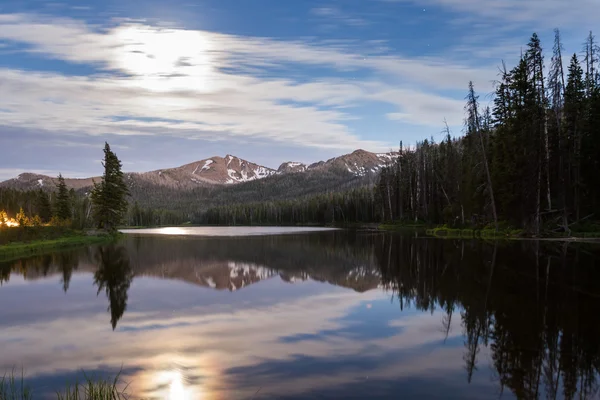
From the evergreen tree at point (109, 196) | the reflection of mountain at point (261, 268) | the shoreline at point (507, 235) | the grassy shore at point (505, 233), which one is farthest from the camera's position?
the evergreen tree at point (109, 196)

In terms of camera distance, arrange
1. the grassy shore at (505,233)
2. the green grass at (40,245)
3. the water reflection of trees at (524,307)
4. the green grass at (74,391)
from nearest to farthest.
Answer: the green grass at (74,391)
the water reflection of trees at (524,307)
the grassy shore at (505,233)
the green grass at (40,245)

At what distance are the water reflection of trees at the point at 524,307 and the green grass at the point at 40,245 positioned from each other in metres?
33.8

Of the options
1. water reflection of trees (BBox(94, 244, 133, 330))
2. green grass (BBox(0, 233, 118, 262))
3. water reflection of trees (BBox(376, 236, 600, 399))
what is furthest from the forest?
green grass (BBox(0, 233, 118, 262))

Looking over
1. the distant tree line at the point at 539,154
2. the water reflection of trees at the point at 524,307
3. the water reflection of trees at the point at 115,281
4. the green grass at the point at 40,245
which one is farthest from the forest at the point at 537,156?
the green grass at the point at 40,245

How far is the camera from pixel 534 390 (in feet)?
27.9

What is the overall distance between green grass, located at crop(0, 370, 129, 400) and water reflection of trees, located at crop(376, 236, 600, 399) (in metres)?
6.89

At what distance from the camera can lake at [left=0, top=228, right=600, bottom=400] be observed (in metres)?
9.26

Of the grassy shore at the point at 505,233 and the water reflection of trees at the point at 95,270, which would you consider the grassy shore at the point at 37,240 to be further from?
the grassy shore at the point at 505,233

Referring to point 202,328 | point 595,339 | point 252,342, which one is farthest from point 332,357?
point 595,339

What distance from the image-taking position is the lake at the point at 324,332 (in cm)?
926

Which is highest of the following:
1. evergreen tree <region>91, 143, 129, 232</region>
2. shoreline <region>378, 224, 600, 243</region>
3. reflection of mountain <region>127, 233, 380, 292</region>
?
evergreen tree <region>91, 143, 129, 232</region>

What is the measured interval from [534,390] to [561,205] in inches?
1531

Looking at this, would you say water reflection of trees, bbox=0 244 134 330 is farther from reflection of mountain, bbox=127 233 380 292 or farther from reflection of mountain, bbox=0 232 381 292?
reflection of mountain, bbox=127 233 380 292

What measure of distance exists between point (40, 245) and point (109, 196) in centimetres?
3070
